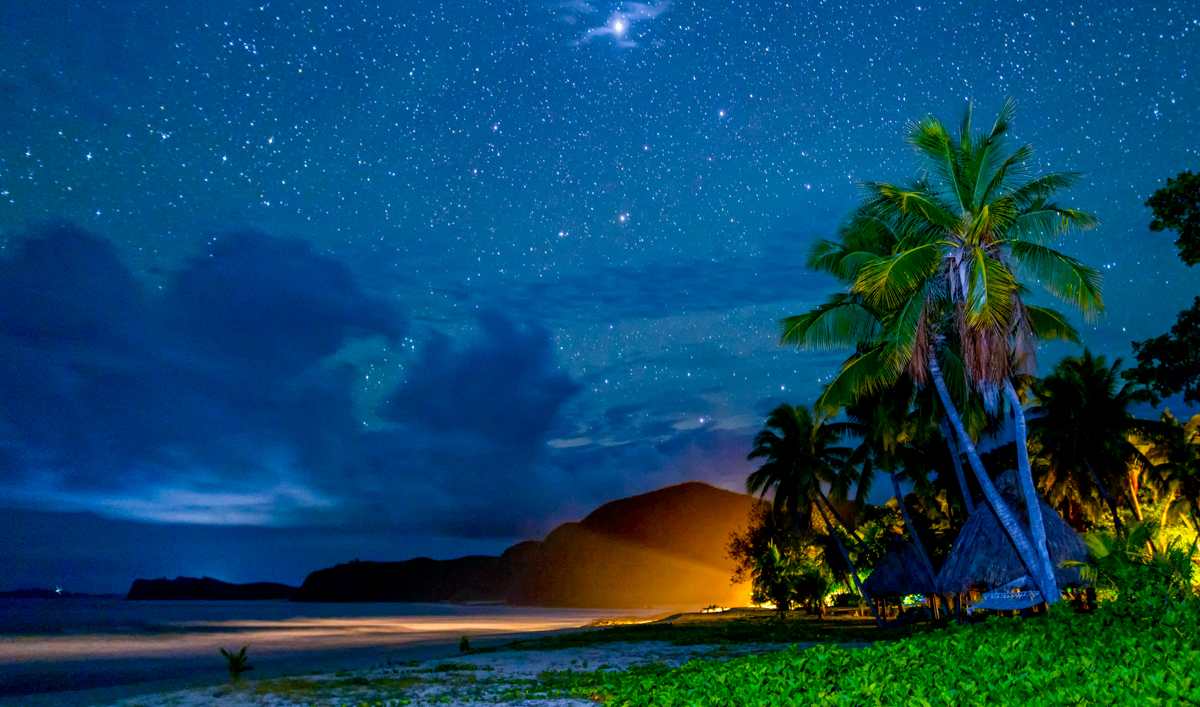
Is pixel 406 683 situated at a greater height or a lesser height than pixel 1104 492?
lesser

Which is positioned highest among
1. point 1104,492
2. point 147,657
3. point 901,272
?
point 901,272

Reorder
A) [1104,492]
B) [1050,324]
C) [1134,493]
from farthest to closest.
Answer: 1. [1134,493]
2. [1104,492]
3. [1050,324]

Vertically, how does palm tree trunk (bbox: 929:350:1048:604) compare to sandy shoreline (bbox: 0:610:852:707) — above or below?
above

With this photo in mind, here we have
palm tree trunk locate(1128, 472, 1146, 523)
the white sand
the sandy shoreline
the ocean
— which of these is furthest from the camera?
palm tree trunk locate(1128, 472, 1146, 523)

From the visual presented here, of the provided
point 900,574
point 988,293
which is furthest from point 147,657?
point 988,293

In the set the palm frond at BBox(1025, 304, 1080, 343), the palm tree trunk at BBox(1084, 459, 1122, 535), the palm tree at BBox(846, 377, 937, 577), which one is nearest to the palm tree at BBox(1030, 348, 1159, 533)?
the palm tree trunk at BBox(1084, 459, 1122, 535)

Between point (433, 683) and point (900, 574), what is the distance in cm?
2217

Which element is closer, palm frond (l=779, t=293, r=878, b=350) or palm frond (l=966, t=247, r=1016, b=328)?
palm frond (l=966, t=247, r=1016, b=328)

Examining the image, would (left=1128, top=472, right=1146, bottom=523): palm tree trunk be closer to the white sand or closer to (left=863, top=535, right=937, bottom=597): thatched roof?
(left=863, top=535, right=937, bottom=597): thatched roof

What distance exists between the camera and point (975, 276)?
579 inches

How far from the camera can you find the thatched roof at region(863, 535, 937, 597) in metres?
29.7

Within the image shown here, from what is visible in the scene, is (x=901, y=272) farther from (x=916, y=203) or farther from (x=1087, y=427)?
(x=1087, y=427)

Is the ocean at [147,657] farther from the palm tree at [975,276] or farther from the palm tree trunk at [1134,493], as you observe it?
the palm tree trunk at [1134,493]

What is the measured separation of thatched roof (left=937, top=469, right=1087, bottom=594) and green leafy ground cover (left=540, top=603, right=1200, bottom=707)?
45.1ft
